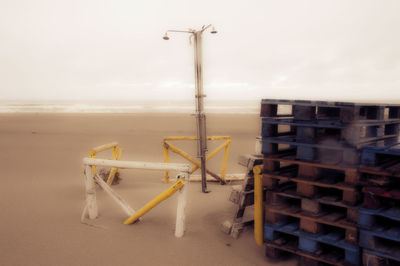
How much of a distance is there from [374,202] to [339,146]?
2.29ft

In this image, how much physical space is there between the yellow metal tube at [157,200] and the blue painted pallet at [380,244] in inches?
97.0

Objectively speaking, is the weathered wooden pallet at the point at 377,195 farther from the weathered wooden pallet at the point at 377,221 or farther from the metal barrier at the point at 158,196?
the metal barrier at the point at 158,196

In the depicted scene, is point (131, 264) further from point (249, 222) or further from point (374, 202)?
point (374, 202)

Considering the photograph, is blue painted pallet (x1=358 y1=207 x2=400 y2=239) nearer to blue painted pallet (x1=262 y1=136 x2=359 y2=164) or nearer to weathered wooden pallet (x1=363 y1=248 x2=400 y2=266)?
weathered wooden pallet (x1=363 y1=248 x2=400 y2=266)

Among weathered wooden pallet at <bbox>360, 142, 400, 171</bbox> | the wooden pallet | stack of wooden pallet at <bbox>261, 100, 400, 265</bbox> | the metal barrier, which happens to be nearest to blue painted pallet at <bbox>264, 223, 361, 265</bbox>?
stack of wooden pallet at <bbox>261, 100, 400, 265</bbox>

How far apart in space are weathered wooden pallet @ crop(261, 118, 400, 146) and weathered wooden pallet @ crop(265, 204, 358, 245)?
933 mm

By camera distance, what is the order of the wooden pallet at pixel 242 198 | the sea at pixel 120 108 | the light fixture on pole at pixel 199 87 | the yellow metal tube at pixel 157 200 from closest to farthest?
the yellow metal tube at pixel 157 200
the wooden pallet at pixel 242 198
the light fixture on pole at pixel 199 87
the sea at pixel 120 108

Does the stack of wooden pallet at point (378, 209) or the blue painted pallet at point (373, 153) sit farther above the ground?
the blue painted pallet at point (373, 153)

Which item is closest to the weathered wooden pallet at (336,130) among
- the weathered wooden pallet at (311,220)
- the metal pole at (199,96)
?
the weathered wooden pallet at (311,220)

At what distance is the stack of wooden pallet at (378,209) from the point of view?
315cm

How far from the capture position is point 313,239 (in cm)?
359

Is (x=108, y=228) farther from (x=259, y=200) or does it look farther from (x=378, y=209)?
(x=378, y=209)

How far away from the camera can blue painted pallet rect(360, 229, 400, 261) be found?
3.13 metres

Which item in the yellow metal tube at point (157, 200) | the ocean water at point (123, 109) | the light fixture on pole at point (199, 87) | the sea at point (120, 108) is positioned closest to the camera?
the yellow metal tube at point (157, 200)
